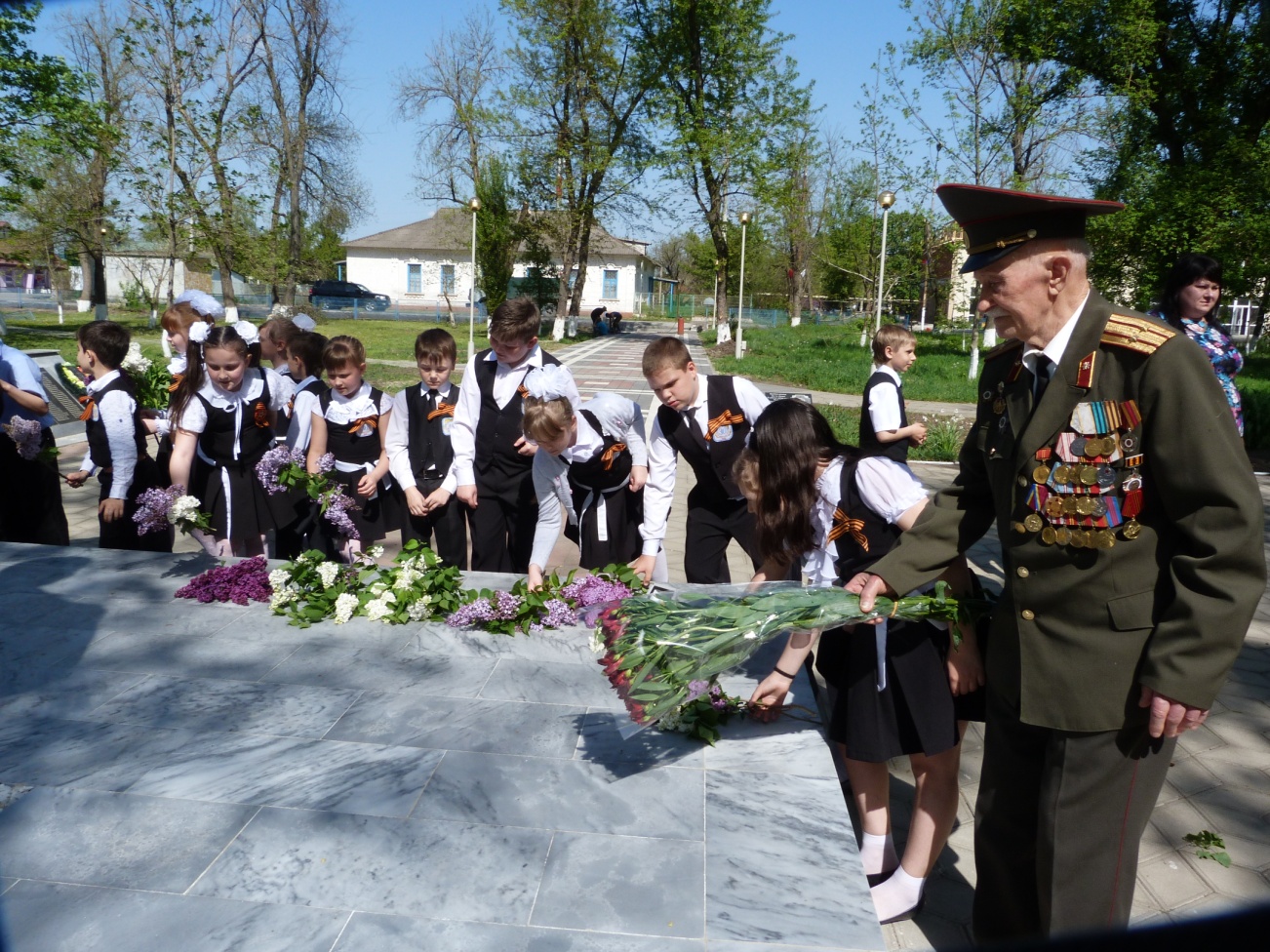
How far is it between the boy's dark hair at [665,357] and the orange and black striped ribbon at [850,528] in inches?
60.3

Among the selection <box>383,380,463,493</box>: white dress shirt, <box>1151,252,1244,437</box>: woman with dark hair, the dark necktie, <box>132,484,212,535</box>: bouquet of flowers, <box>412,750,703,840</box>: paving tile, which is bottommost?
<box>412,750,703,840</box>: paving tile

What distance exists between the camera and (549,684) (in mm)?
3721

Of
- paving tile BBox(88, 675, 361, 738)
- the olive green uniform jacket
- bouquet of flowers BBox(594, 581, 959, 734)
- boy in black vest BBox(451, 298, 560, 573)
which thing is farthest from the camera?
boy in black vest BBox(451, 298, 560, 573)

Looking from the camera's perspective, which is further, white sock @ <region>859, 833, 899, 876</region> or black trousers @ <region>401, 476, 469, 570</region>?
black trousers @ <region>401, 476, 469, 570</region>

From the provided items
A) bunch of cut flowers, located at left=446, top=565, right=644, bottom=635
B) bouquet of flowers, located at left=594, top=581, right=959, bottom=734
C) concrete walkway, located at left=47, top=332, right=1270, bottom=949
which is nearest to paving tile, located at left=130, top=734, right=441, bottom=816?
bouquet of flowers, located at left=594, top=581, right=959, bottom=734

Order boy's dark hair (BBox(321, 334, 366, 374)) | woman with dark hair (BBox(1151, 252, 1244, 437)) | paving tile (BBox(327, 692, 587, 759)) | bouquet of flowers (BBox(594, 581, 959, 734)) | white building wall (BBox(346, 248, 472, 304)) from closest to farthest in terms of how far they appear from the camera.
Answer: bouquet of flowers (BBox(594, 581, 959, 734)) < paving tile (BBox(327, 692, 587, 759)) < woman with dark hair (BBox(1151, 252, 1244, 437)) < boy's dark hair (BBox(321, 334, 366, 374)) < white building wall (BBox(346, 248, 472, 304))

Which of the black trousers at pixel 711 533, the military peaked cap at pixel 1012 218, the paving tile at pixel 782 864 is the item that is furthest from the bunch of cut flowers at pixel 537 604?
the military peaked cap at pixel 1012 218

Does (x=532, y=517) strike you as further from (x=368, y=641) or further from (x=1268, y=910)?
(x=1268, y=910)

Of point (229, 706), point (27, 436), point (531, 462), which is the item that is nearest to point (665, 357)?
point (531, 462)

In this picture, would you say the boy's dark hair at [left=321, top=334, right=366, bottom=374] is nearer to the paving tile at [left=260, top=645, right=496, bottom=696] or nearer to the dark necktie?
the paving tile at [left=260, top=645, right=496, bottom=696]

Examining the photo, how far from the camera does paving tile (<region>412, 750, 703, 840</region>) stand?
8.86 ft

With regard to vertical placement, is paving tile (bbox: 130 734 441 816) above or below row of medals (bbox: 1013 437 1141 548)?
below

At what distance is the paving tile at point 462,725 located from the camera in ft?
10.4

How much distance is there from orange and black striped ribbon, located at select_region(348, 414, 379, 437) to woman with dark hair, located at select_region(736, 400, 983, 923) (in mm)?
3100
